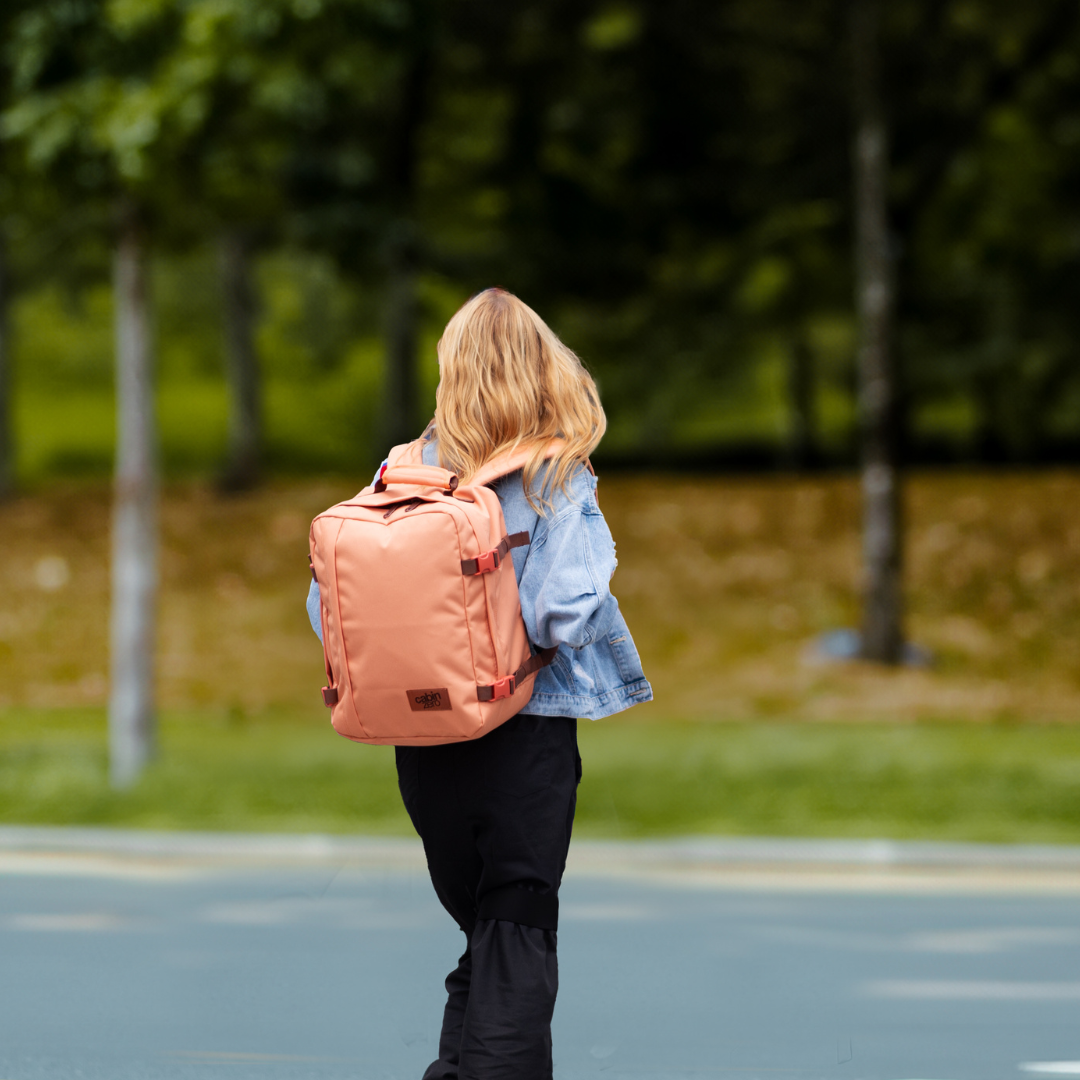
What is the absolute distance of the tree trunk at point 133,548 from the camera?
10.6 meters

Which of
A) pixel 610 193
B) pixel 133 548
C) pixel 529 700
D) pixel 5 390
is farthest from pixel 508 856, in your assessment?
pixel 5 390

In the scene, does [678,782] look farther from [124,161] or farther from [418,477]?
[418,477]

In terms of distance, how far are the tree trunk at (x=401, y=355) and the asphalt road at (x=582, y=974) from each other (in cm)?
1269

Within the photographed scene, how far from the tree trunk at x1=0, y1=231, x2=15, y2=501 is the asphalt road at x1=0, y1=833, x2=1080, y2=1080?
14704 millimetres

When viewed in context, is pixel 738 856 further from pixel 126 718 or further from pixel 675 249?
pixel 675 249

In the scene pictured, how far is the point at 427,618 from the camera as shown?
11.0 feet

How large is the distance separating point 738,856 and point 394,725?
4725mm

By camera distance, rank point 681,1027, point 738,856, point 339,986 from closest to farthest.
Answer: point 681,1027 → point 339,986 → point 738,856

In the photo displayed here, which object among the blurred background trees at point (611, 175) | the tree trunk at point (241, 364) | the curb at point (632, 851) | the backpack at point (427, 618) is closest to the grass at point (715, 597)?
the tree trunk at point (241, 364)

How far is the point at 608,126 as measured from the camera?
19031 millimetres

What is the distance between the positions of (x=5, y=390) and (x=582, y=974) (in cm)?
1853

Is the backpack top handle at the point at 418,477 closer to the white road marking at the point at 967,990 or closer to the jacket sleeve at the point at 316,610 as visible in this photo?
the jacket sleeve at the point at 316,610

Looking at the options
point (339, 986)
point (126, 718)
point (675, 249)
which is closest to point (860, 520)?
point (675, 249)

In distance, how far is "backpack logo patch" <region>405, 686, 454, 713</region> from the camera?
3.32 meters
